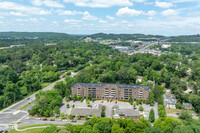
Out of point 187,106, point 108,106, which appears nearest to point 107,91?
point 108,106

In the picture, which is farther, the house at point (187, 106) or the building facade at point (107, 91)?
the building facade at point (107, 91)

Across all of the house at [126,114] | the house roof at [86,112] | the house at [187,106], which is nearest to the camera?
the house at [126,114]

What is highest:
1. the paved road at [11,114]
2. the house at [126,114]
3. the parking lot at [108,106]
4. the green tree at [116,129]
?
the green tree at [116,129]

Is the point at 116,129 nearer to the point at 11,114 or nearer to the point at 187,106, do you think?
the point at 187,106

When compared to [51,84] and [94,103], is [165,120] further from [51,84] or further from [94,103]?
[51,84]

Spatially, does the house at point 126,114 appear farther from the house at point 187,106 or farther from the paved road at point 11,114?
the paved road at point 11,114

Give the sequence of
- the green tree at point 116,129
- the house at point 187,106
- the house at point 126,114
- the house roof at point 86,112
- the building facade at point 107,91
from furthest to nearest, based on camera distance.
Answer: the building facade at point 107,91, the house at point 187,106, the house roof at point 86,112, the house at point 126,114, the green tree at point 116,129

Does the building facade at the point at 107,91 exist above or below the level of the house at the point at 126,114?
above

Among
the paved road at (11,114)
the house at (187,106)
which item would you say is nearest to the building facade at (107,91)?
the house at (187,106)

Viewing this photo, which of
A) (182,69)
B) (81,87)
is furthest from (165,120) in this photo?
(182,69)
